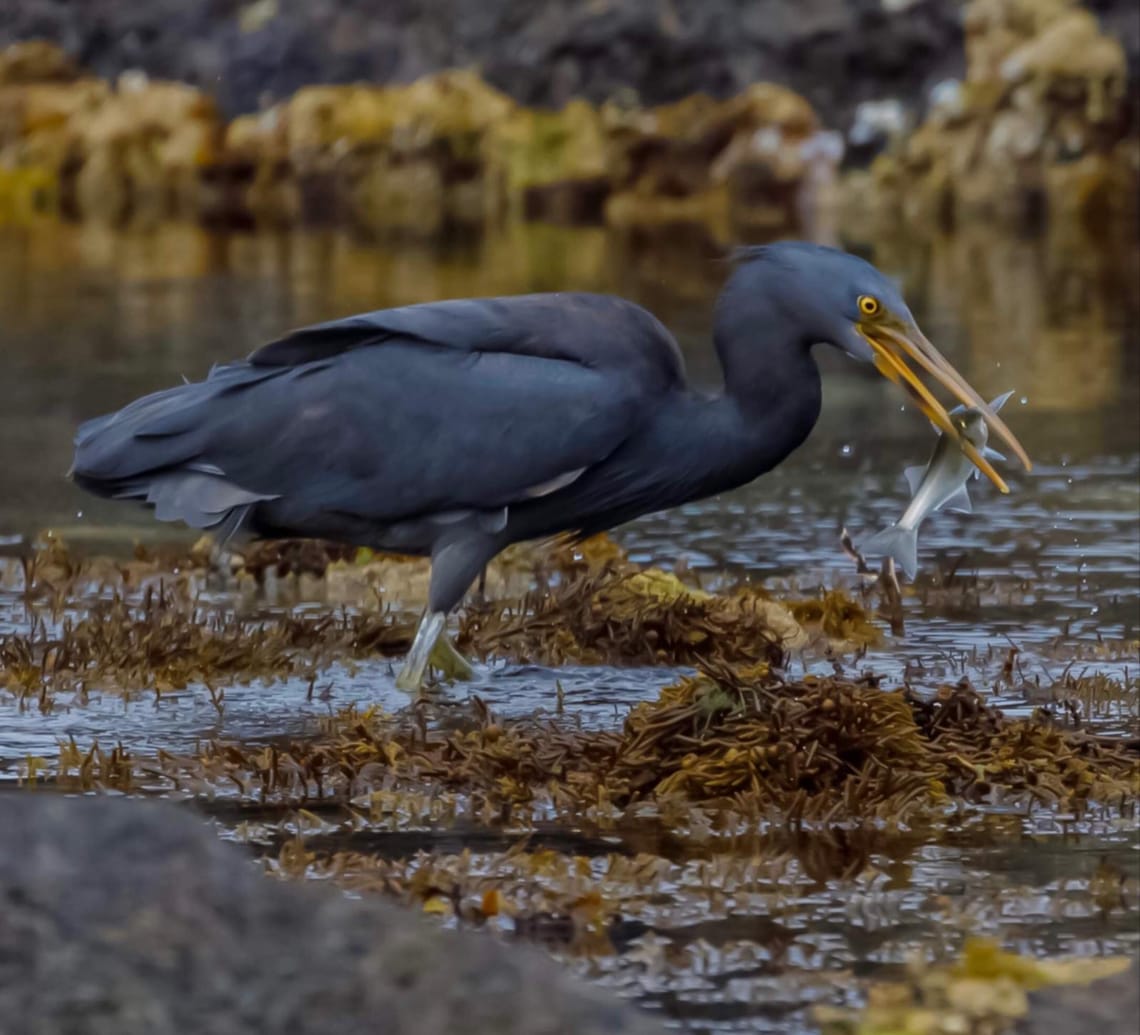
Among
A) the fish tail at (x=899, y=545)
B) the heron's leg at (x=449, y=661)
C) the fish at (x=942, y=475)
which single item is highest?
the fish at (x=942, y=475)

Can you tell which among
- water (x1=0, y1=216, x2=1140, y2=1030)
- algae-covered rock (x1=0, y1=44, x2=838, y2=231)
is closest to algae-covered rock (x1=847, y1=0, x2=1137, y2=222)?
algae-covered rock (x1=0, y1=44, x2=838, y2=231)

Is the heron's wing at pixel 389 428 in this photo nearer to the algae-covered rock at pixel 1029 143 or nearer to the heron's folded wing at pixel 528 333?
the heron's folded wing at pixel 528 333

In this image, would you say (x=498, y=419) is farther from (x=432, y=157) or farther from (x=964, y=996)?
(x=432, y=157)

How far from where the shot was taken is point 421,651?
7082 millimetres

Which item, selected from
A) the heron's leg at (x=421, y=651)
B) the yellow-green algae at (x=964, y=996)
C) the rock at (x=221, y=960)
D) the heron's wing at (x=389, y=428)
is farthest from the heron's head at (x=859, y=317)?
the rock at (x=221, y=960)

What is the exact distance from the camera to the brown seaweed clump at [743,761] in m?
5.90

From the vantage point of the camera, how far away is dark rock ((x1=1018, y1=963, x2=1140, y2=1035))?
4.05 meters

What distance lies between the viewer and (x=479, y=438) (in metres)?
7.01

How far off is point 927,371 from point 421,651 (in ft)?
5.03

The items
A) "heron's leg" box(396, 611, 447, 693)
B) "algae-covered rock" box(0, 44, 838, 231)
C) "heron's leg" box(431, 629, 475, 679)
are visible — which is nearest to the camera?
"heron's leg" box(396, 611, 447, 693)

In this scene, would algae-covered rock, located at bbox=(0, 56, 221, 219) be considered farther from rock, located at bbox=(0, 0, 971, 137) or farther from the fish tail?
the fish tail

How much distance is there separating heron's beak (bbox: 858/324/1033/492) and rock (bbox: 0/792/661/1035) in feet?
10.1

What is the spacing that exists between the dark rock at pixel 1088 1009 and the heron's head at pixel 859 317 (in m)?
2.71

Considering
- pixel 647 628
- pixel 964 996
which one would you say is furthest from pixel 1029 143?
pixel 964 996
